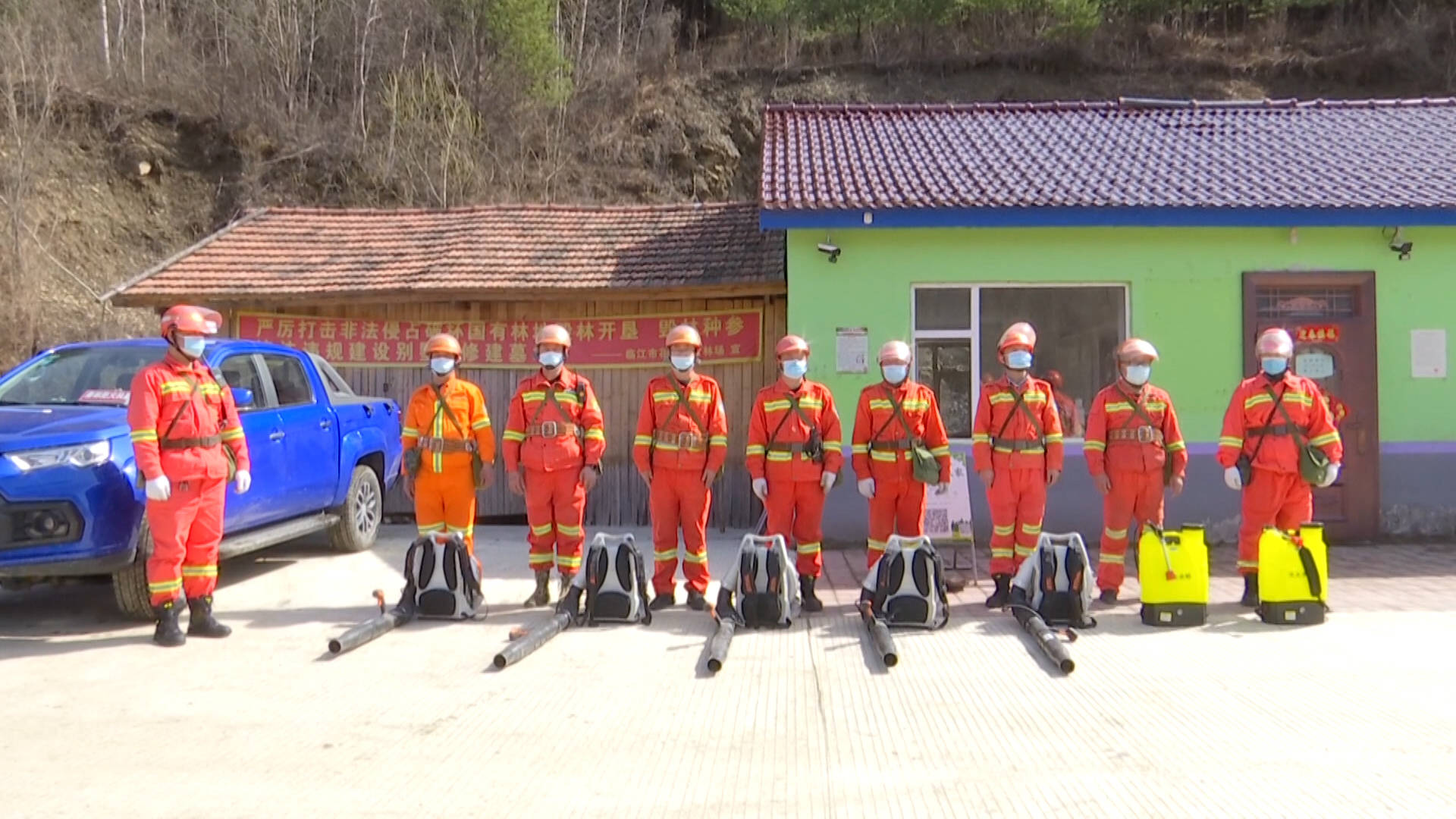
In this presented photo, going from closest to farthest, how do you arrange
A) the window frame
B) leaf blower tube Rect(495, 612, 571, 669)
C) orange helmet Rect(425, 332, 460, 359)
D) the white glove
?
leaf blower tube Rect(495, 612, 571, 669) < the white glove < orange helmet Rect(425, 332, 460, 359) < the window frame

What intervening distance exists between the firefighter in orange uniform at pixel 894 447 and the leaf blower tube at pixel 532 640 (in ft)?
7.26

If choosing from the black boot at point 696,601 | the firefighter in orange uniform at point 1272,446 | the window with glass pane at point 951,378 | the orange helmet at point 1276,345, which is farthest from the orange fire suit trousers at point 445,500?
the orange helmet at point 1276,345

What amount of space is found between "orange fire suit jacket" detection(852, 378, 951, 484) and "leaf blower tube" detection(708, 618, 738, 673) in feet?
4.97

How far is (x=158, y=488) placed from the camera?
6.35m

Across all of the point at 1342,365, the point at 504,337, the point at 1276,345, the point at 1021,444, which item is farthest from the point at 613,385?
the point at 1342,365

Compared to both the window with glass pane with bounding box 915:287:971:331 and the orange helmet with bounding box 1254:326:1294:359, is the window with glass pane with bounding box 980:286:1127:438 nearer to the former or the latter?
the window with glass pane with bounding box 915:287:971:331

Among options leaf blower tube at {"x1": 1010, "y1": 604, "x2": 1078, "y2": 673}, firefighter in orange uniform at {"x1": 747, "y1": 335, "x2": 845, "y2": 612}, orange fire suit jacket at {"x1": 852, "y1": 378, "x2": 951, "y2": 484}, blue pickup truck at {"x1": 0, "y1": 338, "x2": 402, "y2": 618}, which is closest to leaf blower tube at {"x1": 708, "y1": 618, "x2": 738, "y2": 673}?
firefighter in orange uniform at {"x1": 747, "y1": 335, "x2": 845, "y2": 612}

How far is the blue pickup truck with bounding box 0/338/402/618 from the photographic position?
21.2ft

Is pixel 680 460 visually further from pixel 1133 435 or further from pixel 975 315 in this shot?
pixel 975 315

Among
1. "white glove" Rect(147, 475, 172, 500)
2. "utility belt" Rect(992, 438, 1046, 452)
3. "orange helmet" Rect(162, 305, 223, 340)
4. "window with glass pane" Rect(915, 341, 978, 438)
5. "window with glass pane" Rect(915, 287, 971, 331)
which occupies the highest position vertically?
"window with glass pane" Rect(915, 287, 971, 331)

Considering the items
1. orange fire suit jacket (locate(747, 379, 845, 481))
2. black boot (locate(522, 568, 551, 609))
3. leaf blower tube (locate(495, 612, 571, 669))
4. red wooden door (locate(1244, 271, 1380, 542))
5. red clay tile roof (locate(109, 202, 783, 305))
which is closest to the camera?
leaf blower tube (locate(495, 612, 571, 669))

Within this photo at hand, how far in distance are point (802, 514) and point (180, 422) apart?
4138 millimetres

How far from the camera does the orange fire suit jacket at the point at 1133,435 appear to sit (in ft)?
24.6

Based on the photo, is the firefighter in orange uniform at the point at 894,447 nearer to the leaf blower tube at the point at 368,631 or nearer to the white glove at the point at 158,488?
the leaf blower tube at the point at 368,631
